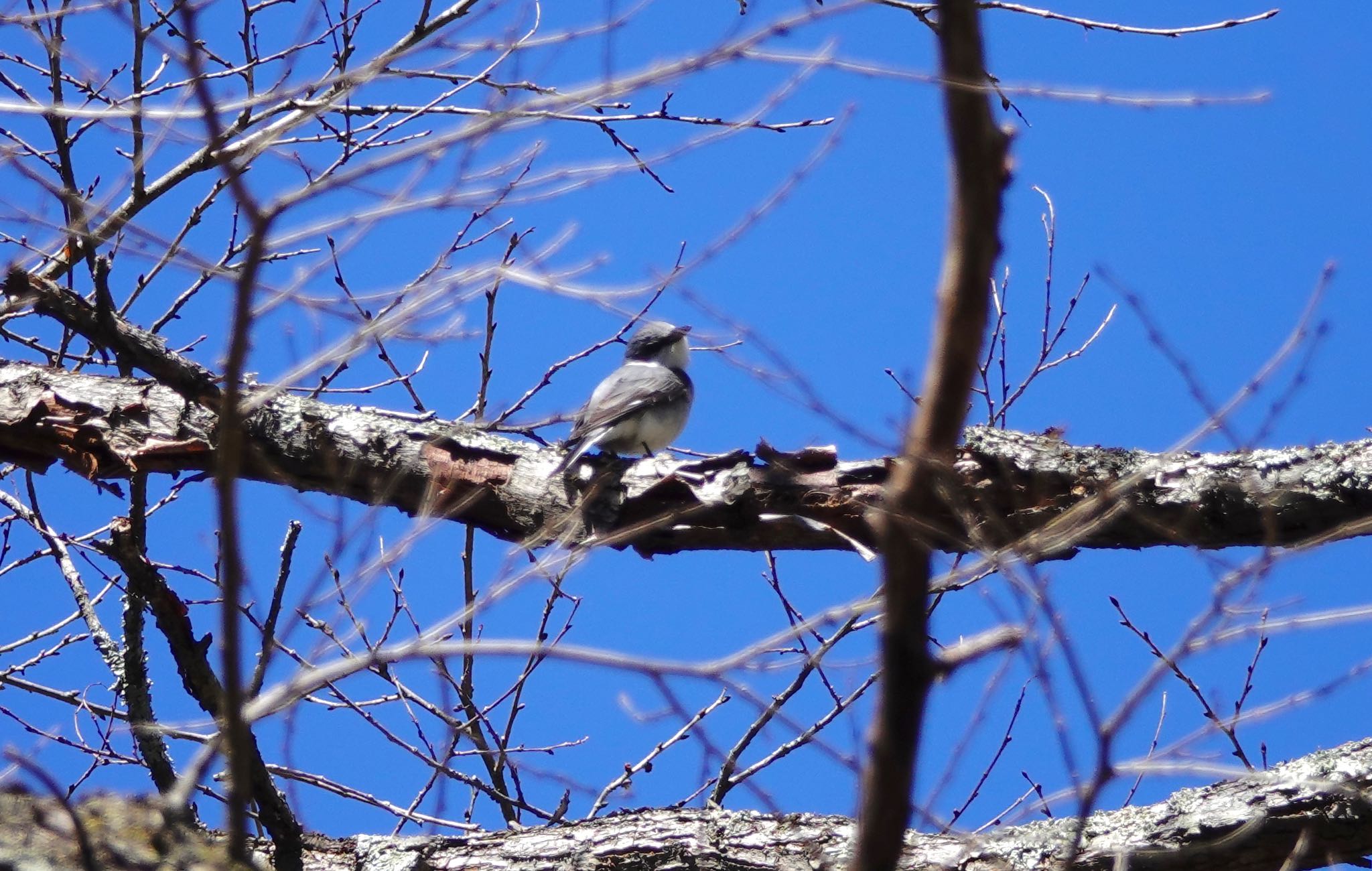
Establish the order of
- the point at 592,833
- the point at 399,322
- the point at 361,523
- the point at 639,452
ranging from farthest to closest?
1. the point at 639,452
2. the point at 592,833
3. the point at 361,523
4. the point at 399,322

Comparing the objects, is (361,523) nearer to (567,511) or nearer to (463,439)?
(567,511)

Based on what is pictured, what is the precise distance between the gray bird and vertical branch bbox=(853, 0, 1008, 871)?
3069mm

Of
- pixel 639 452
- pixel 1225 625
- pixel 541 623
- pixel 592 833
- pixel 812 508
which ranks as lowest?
pixel 1225 625

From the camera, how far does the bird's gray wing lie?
15.6ft

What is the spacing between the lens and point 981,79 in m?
A: 1.11

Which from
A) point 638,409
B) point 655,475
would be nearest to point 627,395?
point 638,409

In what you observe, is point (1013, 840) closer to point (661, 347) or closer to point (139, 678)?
point (139, 678)

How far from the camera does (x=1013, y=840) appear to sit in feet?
10.5

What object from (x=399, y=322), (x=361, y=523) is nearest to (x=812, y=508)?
(x=361, y=523)

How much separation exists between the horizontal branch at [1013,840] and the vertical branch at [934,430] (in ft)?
6.20

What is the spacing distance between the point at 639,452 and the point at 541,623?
4.21 ft

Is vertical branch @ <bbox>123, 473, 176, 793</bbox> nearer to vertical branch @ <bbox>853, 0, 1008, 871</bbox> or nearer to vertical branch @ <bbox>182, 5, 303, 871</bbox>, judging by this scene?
vertical branch @ <bbox>182, 5, 303, 871</bbox>

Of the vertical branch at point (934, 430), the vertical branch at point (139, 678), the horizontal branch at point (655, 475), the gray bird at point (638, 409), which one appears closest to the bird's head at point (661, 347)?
the gray bird at point (638, 409)

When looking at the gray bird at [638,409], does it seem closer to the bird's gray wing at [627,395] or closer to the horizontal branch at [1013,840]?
the bird's gray wing at [627,395]
